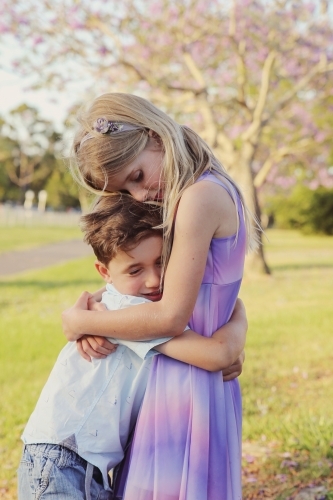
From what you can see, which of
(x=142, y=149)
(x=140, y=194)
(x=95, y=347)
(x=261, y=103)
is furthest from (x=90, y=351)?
(x=261, y=103)

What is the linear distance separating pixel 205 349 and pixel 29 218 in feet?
129

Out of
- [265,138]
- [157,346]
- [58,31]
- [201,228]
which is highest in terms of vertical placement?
[58,31]

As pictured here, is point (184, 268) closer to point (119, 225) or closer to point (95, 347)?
point (119, 225)

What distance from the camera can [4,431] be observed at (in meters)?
4.53

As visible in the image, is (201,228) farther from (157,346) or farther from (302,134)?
(302,134)

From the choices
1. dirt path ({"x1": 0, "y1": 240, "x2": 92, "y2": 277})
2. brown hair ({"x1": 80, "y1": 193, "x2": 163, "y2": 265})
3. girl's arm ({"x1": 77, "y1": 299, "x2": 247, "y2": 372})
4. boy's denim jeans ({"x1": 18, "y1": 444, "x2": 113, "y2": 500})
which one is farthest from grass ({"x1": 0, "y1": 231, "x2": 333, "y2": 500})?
dirt path ({"x1": 0, "y1": 240, "x2": 92, "y2": 277})

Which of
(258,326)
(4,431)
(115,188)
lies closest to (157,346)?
(115,188)

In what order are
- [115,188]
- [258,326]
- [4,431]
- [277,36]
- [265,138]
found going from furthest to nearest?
[265,138], [277,36], [258,326], [4,431], [115,188]

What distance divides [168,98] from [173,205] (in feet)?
41.2

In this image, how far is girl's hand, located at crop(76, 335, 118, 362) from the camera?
2086mm

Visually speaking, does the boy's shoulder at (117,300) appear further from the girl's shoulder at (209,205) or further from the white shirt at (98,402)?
the girl's shoulder at (209,205)

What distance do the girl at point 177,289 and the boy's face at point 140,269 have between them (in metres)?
0.05

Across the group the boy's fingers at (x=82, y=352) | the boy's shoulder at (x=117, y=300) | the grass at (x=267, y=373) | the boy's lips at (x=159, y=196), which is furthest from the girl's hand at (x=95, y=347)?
the grass at (x=267, y=373)

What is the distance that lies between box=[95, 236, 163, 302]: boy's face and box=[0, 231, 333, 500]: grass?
155 centimetres
